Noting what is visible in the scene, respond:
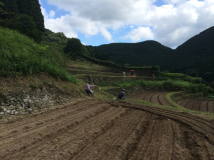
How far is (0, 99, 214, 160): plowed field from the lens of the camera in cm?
306

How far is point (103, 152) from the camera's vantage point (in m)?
3.17

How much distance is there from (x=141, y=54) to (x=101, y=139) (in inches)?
3039

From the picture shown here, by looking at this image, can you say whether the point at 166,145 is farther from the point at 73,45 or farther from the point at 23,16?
the point at 73,45

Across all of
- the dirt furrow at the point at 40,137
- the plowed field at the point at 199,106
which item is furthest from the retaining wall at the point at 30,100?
the plowed field at the point at 199,106

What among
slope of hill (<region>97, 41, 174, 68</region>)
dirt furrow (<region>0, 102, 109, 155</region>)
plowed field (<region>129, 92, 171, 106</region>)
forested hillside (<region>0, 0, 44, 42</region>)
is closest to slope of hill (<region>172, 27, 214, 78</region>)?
slope of hill (<region>97, 41, 174, 68</region>)

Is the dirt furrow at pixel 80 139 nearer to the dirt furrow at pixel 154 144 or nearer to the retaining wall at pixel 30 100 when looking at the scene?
the dirt furrow at pixel 154 144

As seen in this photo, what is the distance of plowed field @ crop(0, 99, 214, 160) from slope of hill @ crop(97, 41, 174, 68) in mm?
62396

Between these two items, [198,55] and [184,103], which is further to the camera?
[198,55]

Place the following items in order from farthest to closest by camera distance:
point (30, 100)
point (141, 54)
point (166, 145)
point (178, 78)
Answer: point (141, 54), point (178, 78), point (30, 100), point (166, 145)

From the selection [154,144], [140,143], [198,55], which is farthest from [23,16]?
[198,55]

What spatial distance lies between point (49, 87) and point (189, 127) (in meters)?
6.32

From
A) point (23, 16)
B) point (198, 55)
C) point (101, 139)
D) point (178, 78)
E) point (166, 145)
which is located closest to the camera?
point (166, 145)

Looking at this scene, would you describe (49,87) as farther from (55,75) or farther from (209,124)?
(209,124)

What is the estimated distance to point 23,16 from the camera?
19672mm
